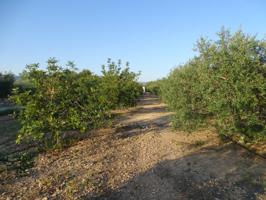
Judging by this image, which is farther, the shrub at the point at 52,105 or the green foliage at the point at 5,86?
the green foliage at the point at 5,86

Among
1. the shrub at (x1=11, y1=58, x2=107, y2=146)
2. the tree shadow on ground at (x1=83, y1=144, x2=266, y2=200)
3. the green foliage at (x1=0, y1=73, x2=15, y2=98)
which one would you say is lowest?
the tree shadow on ground at (x1=83, y1=144, x2=266, y2=200)

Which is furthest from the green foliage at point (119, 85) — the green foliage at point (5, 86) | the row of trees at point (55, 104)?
the green foliage at point (5, 86)

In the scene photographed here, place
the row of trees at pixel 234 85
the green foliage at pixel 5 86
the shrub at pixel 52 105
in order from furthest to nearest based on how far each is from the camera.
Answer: the green foliage at pixel 5 86
the shrub at pixel 52 105
the row of trees at pixel 234 85

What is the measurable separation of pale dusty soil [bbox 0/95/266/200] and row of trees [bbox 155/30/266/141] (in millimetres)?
1083

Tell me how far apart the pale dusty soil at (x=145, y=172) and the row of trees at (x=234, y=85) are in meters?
1.08

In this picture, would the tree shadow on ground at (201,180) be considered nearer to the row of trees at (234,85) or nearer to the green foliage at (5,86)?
the row of trees at (234,85)

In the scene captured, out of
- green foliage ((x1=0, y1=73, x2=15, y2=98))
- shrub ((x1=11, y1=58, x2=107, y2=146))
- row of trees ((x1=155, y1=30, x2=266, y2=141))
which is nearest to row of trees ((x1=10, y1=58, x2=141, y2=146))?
shrub ((x1=11, y1=58, x2=107, y2=146))

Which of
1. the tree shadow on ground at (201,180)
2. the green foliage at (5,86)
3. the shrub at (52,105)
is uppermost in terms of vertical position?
the green foliage at (5,86)

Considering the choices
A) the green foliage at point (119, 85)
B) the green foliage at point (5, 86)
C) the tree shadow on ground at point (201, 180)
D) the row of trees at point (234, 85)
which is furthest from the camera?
the green foliage at point (5, 86)

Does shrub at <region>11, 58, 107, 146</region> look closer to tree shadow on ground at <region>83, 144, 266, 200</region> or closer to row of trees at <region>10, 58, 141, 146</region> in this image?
row of trees at <region>10, 58, 141, 146</region>

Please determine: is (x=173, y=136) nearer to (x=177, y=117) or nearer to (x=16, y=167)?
(x=177, y=117)

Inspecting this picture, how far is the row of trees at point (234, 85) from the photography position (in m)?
8.90

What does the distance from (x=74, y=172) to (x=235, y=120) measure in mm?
5496

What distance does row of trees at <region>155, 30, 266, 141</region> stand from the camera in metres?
8.90
